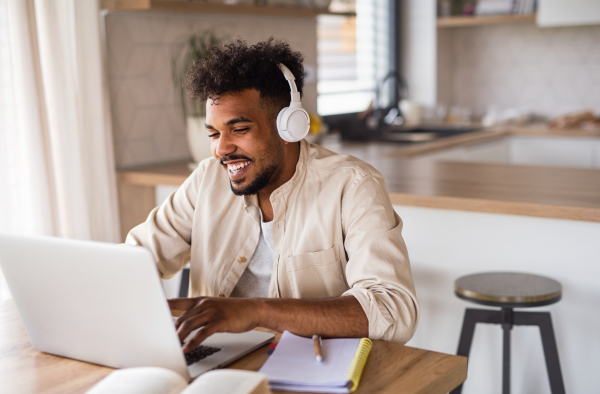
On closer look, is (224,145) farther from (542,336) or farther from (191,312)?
(542,336)

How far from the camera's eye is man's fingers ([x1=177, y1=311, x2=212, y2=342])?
110 cm

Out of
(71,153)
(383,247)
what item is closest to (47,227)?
(71,153)

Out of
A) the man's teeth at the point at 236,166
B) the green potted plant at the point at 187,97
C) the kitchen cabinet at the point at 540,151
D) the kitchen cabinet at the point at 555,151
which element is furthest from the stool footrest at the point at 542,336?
the kitchen cabinet at the point at 555,151

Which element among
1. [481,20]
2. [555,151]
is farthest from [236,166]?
[481,20]

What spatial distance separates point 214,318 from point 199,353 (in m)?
0.07

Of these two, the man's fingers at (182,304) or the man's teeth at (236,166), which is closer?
the man's fingers at (182,304)

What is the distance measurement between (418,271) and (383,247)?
0.95 m

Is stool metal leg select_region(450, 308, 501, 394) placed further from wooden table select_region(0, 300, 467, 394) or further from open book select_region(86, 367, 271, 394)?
open book select_region(86, 367, 271, 394)

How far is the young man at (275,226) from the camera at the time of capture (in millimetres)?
1269

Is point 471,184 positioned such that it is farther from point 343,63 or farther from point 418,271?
point 343,63

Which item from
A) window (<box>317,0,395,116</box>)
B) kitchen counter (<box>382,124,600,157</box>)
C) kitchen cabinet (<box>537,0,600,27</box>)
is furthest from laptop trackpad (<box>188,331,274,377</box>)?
kitchen cabinet (<box>537,0,600,27</box>)

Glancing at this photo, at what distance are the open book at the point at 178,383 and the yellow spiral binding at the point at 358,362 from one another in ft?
0.56

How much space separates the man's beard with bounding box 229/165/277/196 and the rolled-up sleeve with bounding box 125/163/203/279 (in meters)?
0.24

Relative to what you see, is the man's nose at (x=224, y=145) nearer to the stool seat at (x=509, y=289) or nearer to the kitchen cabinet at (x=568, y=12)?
the stool seat at (x=509, y=289)
